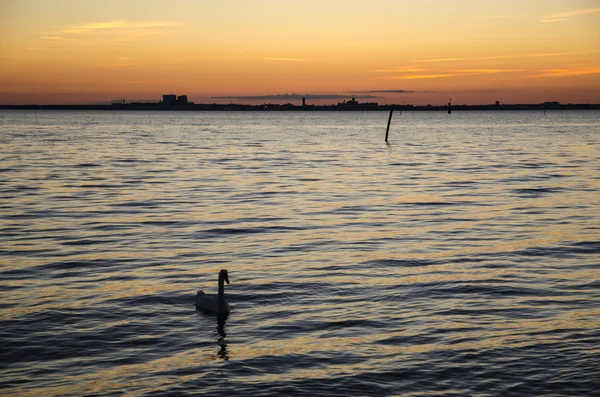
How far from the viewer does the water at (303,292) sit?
12.3 meters

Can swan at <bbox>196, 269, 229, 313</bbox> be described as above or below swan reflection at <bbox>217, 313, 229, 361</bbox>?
above

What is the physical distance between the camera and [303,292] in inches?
701

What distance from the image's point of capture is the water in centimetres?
1227

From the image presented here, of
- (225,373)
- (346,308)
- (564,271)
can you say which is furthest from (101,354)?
(564,271)

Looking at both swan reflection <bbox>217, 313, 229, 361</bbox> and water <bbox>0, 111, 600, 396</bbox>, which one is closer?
water <bbox>0, 111, 600, 396</bbox>

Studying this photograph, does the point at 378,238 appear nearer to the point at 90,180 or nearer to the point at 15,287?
the point at 15,287

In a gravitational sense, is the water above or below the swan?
below

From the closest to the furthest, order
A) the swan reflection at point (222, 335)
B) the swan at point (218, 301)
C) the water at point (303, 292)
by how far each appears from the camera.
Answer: the water at point (303, 292) < the swan reflection at point (222, 335) < the swan at point (218, 301)

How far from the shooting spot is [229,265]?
2112 cm

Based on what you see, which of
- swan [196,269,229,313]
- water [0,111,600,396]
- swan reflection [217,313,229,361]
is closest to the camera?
water [0,111,600,396]

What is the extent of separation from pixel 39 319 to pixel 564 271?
43.2 ft

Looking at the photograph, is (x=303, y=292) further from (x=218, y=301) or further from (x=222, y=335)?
(x=222, y=335)

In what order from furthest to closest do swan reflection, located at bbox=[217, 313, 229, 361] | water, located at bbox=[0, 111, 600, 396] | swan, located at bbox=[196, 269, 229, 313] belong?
swan, located at bbox=[196, 269, 229, 313] → swan reflection, located at bbox=[217, 313, 229, 361] → water, located at bbox=[0, 111, 600, 396]

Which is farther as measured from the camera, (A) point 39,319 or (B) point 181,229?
(B) point 181,229
